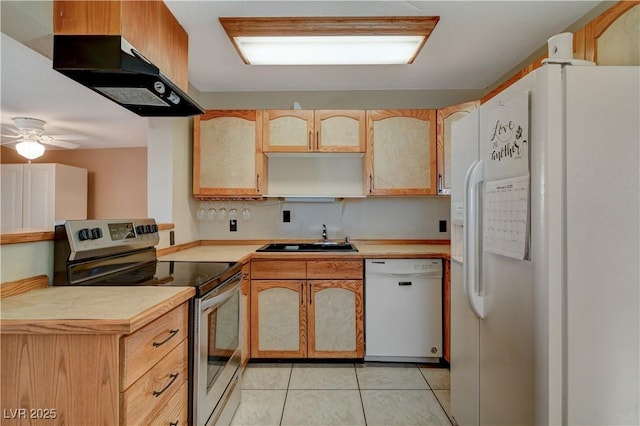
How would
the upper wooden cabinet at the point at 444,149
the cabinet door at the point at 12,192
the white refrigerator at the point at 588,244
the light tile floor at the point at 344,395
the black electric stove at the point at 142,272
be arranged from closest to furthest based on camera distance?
1. the white refrigerator at the point at 588,244
2. the black electric stove at the point at 142,272
3. the light tile floor at the point at 344,395
4. the upper wooden cabinet at the point at 444,149
5. the cabinet door at the point at 12,192

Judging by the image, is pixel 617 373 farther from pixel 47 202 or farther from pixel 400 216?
pixel 47 202

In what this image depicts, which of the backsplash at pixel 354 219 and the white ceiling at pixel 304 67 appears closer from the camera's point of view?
the white ceiling at pixel 304 67

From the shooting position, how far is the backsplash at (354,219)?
3.06 m

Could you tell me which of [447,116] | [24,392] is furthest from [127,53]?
[447,116]

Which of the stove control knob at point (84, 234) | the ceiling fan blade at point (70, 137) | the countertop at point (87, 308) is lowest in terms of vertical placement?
the countertop at point (87, 308)

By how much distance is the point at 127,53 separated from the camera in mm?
1386

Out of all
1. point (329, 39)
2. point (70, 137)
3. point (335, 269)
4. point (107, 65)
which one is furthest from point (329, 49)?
point (70, 137)

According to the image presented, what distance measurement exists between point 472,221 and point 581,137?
50 centimetres

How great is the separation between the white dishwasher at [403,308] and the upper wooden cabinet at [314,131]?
102cm

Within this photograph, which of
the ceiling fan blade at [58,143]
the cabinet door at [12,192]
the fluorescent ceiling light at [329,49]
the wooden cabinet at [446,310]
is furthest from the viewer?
the cabinet door at [12,192]

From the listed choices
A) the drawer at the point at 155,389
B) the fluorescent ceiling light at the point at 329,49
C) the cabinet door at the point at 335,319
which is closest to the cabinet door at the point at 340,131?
the fluorescent ceiling light at the point at 329,49

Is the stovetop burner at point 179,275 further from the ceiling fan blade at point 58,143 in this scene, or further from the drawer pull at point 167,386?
the ceiling fan blade at point 58,143

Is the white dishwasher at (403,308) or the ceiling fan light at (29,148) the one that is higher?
the ceiling fan light at (29,148)

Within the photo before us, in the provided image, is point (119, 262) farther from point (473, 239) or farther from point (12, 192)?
point (12, 192)
